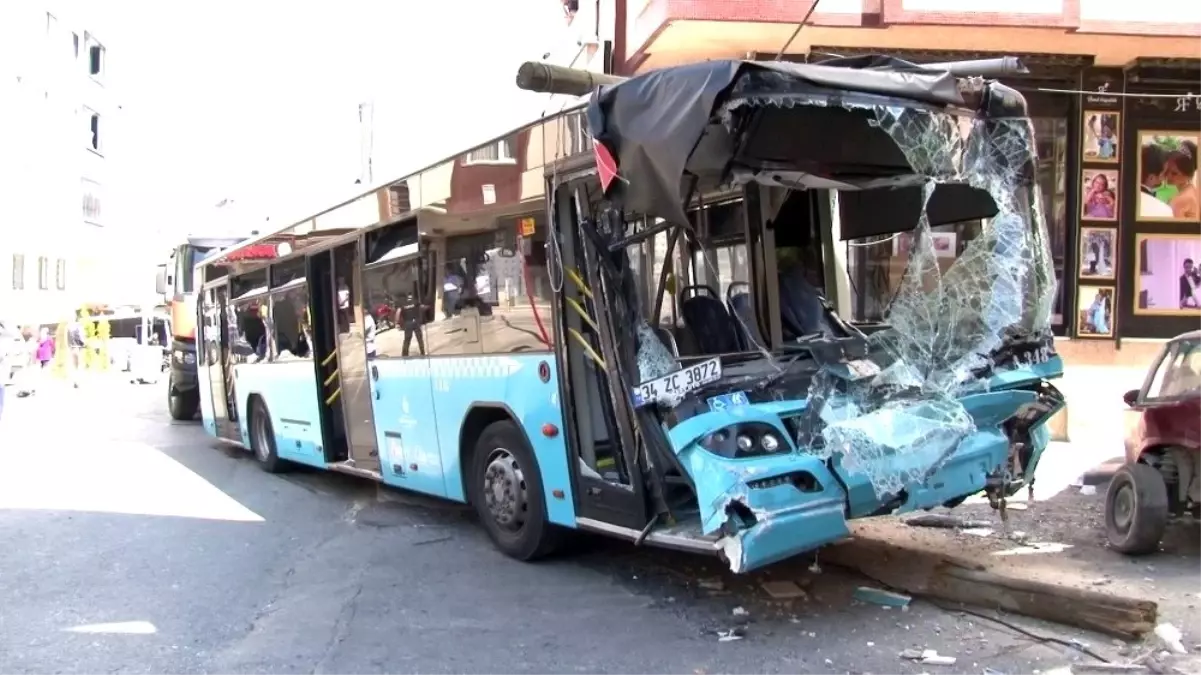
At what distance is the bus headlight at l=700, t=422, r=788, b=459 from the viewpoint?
4883mm

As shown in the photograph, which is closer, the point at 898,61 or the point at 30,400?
the point at 898,61

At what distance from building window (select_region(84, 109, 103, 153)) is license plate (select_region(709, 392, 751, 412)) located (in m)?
45.8

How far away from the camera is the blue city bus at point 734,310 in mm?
4867

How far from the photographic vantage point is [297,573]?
6.80 m

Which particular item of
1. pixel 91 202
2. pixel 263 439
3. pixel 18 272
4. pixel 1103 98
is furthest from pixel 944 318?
pixel 91 202

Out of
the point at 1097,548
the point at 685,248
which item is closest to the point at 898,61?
the point at 685,248

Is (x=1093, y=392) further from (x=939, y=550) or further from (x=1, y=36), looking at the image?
(x=1, y=36)

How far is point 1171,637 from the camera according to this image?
16.0 ft

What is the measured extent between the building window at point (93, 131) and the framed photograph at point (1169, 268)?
1717 inches

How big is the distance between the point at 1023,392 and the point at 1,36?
39072mm

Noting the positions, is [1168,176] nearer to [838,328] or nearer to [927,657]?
[838,328]

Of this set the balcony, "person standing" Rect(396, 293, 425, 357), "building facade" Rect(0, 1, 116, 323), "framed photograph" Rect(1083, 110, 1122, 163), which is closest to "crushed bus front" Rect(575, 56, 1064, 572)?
"person standing" Rect(396, 293, 425, 357)

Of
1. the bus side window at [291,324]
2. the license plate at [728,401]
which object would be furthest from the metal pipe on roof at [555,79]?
the bus side window at [291,324]

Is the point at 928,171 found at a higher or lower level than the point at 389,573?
higher
